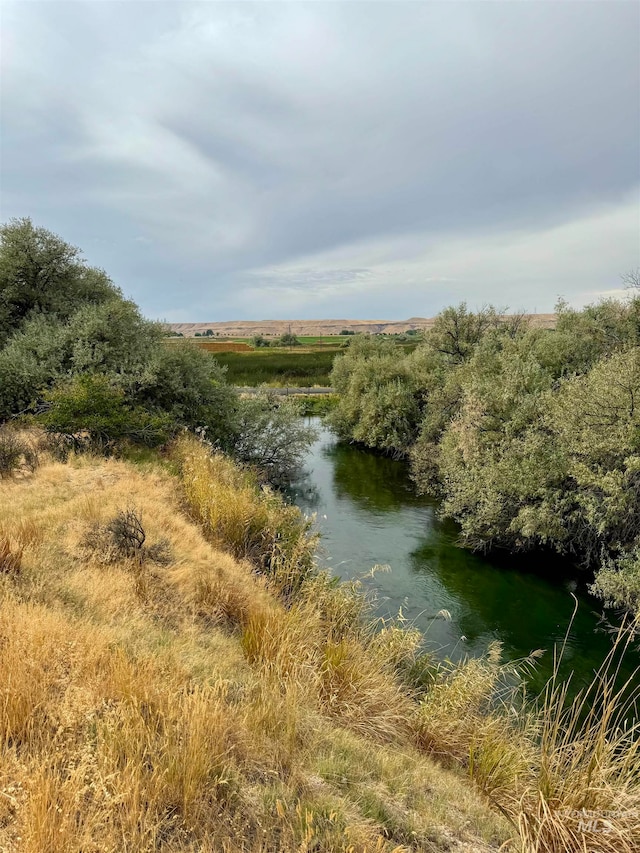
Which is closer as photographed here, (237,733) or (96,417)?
(237,733)

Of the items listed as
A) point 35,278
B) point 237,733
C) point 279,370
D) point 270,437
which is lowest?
point 270,437

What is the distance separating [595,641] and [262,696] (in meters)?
8.75

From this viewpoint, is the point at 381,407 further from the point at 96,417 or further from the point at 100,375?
the point at 96,417

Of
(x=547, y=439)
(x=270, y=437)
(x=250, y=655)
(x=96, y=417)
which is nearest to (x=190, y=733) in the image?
(x=250, y=655)

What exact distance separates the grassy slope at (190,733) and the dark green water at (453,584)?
167 inches

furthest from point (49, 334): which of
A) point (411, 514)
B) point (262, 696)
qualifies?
point (262, 696)

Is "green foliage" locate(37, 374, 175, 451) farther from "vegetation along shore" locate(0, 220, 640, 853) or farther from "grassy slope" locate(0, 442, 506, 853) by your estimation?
"grassy slope" locate(0, 442, 506, 853)

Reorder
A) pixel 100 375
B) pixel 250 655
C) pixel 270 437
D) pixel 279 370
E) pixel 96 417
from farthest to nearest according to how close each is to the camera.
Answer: pixel 279 370 < pixel 270 437 < pixel 100 375 < pixel 96 417 < pixel 250 655

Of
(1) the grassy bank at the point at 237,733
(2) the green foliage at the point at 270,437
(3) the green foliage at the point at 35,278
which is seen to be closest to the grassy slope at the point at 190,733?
(1) the grassy bank at the point at 237,733

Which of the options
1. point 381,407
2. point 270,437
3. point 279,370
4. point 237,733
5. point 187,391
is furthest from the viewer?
point 279,370

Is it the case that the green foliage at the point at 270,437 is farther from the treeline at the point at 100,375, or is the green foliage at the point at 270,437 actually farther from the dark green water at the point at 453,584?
the dark green water at the point at 453,584

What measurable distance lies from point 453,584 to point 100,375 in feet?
37.0

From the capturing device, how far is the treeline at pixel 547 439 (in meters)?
10.7

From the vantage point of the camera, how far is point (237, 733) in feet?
10.2
